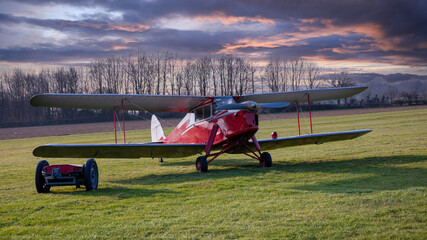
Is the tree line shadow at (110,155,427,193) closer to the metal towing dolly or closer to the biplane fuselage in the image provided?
the biplane fuselage

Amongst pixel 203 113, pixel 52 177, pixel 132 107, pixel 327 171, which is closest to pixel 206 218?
pixel 52 177

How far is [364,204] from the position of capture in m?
6.16

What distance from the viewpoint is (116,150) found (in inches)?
440

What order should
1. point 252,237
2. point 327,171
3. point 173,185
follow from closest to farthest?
point 252,237 < point 173,185 < point 327,171

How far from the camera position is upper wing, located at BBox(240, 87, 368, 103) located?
43.6 feet

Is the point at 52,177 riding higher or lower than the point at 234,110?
lower

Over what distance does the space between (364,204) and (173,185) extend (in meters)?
4.74

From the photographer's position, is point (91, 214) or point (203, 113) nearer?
point (91, 214)

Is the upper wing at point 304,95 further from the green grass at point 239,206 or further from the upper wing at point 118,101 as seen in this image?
the green grass at point 239,206

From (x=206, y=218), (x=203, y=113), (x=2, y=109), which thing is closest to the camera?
(x=206, y=218)

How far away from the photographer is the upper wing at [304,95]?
1330 centimetres

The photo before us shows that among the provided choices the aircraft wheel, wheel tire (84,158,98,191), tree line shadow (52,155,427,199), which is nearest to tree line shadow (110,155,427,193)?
tree line shadow (52,155,427,199)

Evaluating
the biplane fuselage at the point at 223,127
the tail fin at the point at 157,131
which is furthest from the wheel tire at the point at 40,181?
the tail fin at the point at 157,131

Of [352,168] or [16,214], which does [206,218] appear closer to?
[16,214]
